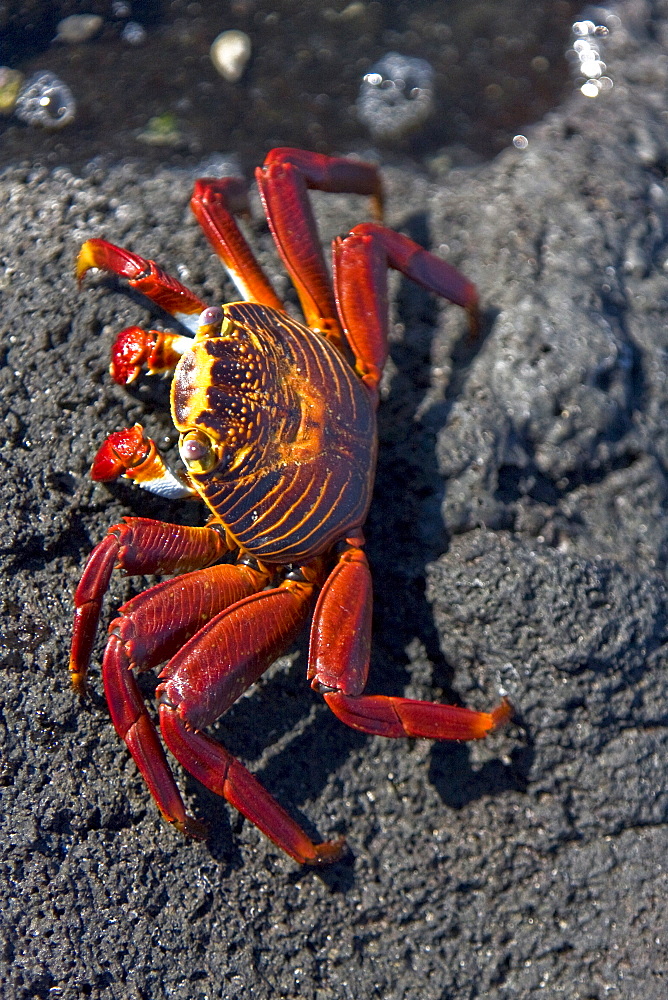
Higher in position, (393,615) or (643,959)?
(393,615)

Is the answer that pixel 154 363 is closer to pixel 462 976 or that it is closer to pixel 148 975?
pixel 148 975

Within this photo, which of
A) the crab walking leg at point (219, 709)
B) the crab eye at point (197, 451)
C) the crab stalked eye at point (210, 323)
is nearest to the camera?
the crab walking leg at point (219, 709)

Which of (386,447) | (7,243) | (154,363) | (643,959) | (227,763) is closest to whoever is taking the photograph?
(227,763)

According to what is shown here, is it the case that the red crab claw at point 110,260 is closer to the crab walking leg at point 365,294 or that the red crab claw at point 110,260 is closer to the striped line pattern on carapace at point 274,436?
the striped line pattern on carapace at point 274,436

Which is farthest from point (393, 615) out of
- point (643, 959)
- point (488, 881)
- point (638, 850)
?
point (643, 959)

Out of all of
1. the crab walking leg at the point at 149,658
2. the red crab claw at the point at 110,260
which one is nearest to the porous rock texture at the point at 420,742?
the red crab claw at the point at 110,260

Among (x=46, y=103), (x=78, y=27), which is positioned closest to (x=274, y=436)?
(x=46, y=103)
